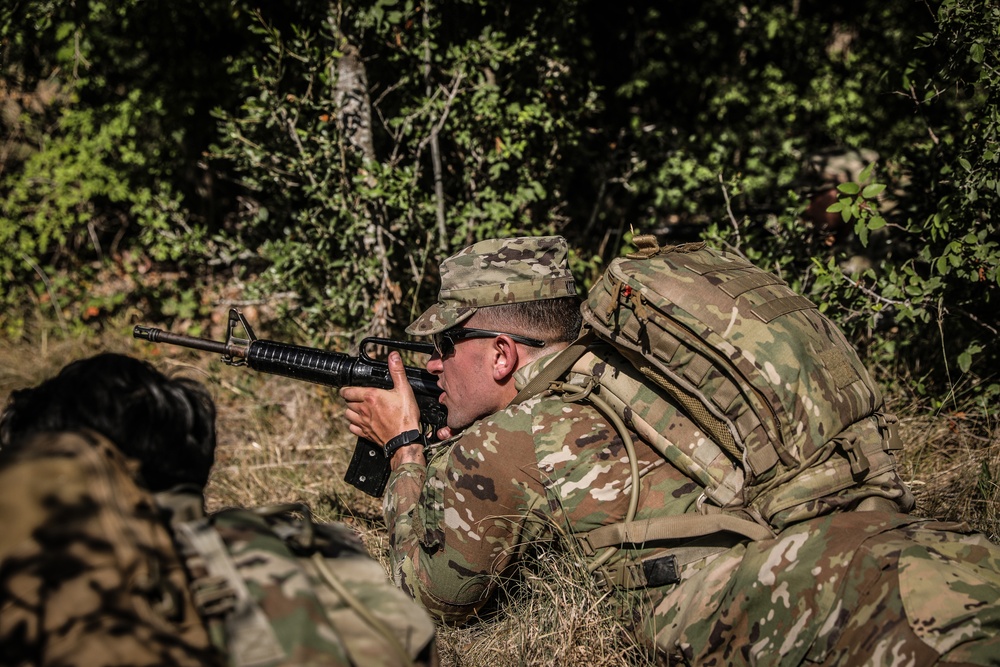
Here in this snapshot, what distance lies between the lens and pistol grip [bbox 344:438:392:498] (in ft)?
10.5

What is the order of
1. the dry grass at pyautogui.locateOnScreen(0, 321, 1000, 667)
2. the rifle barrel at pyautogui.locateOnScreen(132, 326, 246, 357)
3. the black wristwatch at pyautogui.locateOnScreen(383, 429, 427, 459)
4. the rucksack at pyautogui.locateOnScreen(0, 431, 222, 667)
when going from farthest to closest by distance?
1. the rifle barrel at pyautogui.locateOnScreen(132, 326, 246, 357)
2. the black wristwatch at pyautogui.locateOnScreen(383, 429, 427, 459)
3. the dry grass at pyautogui.locateOnScreen(0, 321, 1000, 667)
4. the rucksack at pyautogui.locateOnScreen(0, 431, 222, 667)

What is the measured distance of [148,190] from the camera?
5.93 meters

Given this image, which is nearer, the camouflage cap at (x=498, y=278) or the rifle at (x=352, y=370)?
the camouflage cap at (x=498, y=278)

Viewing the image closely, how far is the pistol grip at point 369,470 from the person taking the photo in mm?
3215

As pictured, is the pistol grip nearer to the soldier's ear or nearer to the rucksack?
the soldier's ear

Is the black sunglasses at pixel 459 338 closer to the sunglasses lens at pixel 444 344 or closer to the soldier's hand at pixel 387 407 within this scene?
the sunglasses lens at pixel 444 344

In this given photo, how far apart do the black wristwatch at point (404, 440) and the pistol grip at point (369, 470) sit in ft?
0.25

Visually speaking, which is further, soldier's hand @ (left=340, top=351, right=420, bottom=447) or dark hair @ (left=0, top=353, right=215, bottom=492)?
soldier's hand @ (left=340, top=351, right=420, bottom=447)

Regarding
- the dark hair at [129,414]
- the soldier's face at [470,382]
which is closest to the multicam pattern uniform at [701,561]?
the soldier's face at [470,382]

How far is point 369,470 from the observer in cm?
325

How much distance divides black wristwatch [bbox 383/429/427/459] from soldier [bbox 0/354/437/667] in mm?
1381

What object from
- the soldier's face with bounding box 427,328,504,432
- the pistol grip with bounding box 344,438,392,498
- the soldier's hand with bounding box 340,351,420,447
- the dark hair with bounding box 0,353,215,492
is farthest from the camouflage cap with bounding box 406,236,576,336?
the dark hair with bounding box 0,353,215,492

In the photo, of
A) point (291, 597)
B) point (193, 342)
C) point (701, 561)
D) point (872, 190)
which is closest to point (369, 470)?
point (193, 342)

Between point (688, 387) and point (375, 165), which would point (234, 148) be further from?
point (688, 387)
